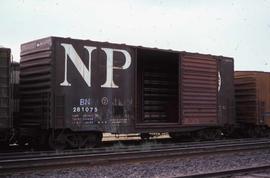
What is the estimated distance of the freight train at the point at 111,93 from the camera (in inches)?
549

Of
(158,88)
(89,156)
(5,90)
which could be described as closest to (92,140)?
(89,156)

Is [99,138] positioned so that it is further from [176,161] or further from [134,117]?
[176,161]

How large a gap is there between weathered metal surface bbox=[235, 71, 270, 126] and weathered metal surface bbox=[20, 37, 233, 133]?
1.95 meters

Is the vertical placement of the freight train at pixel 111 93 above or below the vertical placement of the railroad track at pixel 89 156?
above

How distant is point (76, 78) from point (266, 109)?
10.2 meters

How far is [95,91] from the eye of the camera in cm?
1470

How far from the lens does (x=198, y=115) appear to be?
57.8ft

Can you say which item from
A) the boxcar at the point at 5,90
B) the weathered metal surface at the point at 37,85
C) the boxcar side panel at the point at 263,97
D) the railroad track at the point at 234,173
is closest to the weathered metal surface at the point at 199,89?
the boxcar side panel at the point at 263,97

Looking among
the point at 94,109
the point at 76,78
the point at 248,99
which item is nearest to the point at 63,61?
the point at 76,78

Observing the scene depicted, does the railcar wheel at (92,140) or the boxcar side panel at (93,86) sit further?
the railcar wheel at (92,140)

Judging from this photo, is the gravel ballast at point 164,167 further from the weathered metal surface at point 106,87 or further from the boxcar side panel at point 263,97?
the boxcar side panel at point 263,97

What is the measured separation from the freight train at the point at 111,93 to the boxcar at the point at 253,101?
4.39 feet

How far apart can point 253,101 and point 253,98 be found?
14 centimetres

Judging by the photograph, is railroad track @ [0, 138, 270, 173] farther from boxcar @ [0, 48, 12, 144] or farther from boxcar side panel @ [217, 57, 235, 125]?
boxcar side panel @ [217, 57, 235, 125]
